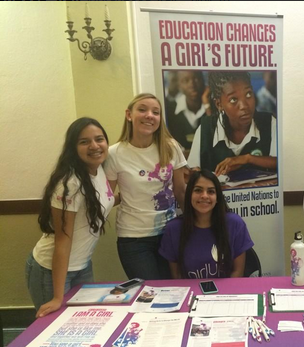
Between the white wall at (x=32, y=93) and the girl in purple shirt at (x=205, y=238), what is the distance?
3.65 ft

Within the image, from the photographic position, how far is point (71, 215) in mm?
1355

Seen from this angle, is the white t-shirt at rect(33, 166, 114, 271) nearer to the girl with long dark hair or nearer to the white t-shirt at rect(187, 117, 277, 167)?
the girl with long dark hair

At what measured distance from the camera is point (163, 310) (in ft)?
3.94

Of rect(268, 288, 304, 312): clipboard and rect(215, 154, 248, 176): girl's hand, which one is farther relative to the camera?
rect(215, 154, 248, 176): girl's hand

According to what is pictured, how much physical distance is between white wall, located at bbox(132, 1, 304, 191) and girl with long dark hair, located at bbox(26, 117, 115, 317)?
0.97 metres

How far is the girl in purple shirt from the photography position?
1.55m

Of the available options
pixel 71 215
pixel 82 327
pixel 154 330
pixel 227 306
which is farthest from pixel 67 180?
pixel 227 306

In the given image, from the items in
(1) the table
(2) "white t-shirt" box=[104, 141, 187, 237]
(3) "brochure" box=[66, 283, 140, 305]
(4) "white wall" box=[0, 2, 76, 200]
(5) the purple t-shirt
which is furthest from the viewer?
(4) "white wall" box=[0, 2, 76, 200]

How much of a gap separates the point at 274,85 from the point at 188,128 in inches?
22.5

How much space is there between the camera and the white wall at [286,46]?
2.30 m

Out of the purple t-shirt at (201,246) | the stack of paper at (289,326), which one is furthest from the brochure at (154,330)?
the purple t-shirt at (201,246)

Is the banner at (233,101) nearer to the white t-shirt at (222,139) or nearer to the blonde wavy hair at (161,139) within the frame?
the white t-shirt at (222,139)

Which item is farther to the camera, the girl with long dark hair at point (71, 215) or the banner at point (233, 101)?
the banner at point (233, 101)

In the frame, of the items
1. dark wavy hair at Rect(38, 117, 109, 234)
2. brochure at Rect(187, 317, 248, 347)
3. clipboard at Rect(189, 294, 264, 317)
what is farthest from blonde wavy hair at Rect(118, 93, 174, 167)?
brochure at Rect(187, 317, 248, 347)
